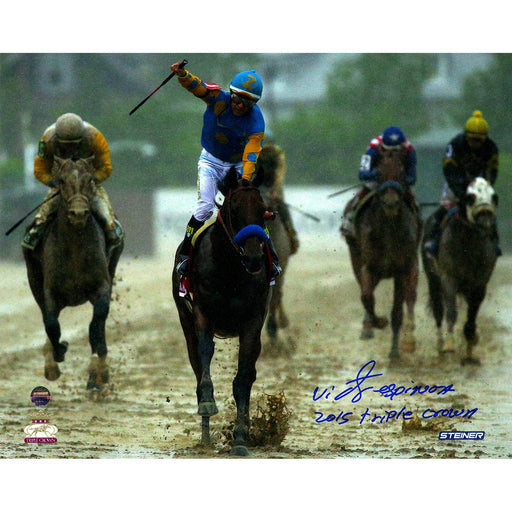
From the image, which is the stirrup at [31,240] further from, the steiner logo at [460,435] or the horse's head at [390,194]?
the steiner logo at [460,435]

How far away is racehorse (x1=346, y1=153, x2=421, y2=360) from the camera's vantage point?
12516 mm

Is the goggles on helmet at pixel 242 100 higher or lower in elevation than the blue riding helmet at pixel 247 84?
lower

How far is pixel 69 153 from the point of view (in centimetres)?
1020

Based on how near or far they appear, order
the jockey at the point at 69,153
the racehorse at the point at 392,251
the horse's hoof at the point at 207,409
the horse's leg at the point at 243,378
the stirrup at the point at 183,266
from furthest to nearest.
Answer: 1. the racehorse at the point at 392,251
2. the jockey at the point at 69,153
3. the stirrup at the point at 183,266
4. the horse's leg at the point at 243,378
5. the horse's hoof at the point at 207,409

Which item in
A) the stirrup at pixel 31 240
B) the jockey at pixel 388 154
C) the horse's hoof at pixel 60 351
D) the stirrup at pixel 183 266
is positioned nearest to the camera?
the stirrup at pixel 183 266

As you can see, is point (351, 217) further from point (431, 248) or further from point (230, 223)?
point (230, 223)

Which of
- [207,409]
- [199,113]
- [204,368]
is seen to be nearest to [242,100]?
[204,368]

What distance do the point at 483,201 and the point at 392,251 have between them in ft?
4.79

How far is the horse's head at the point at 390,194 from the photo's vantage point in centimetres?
1221

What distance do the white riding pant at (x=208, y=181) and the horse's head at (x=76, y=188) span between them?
5.39 feet

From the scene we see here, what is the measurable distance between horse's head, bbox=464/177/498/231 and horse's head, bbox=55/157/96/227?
13.5 feet

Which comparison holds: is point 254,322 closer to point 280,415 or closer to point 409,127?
point 280,415

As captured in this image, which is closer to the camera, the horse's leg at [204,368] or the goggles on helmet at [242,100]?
the horse's leg at [204,368]
